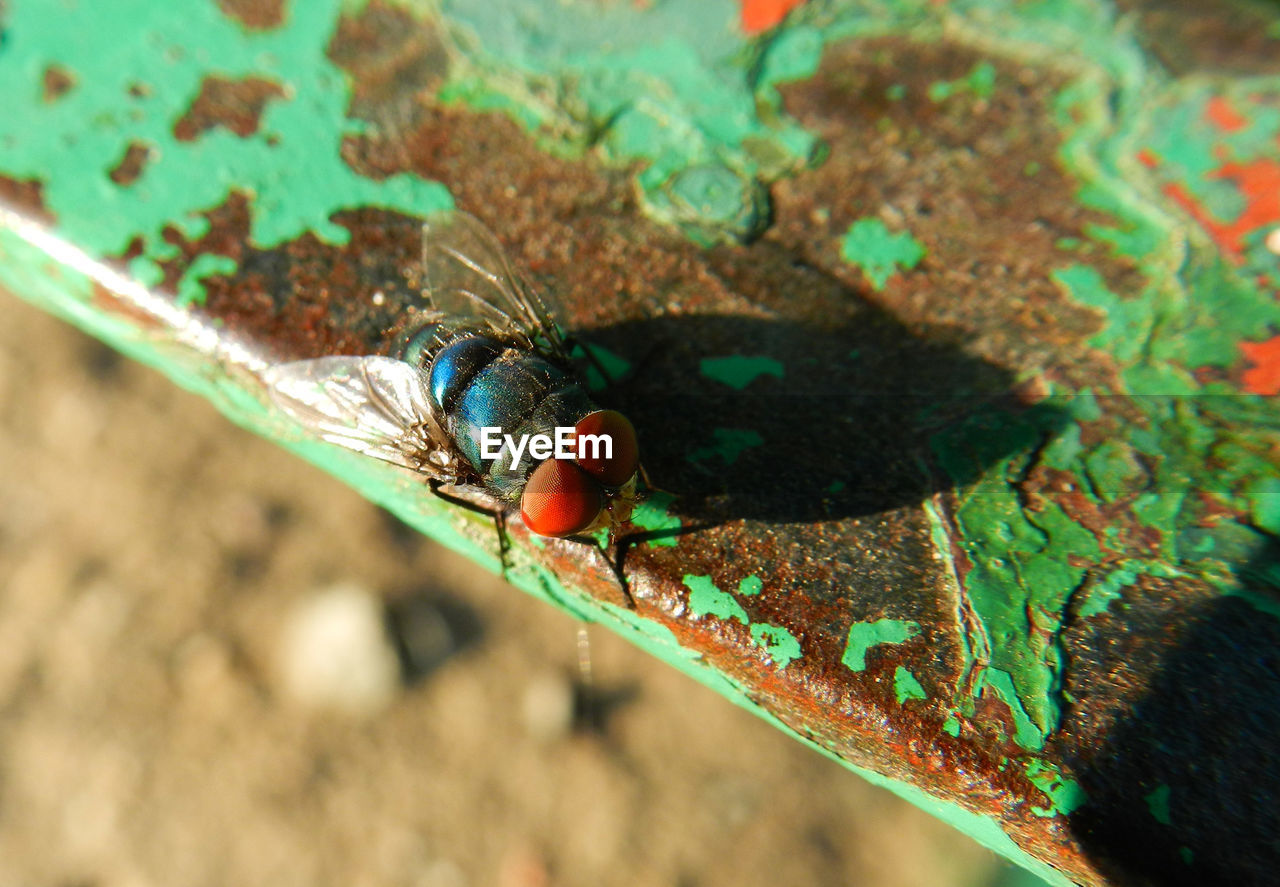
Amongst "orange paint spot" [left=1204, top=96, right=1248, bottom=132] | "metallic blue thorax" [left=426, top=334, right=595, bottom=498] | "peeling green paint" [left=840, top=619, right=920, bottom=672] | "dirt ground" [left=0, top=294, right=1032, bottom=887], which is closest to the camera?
"peeling green paint" [left=840, top=619, right=920, bottom=672]

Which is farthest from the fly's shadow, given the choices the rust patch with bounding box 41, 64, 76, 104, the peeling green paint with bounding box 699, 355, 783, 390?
the rust patch with bounding box 41, 64, 76, 104

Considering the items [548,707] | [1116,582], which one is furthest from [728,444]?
[548,707]

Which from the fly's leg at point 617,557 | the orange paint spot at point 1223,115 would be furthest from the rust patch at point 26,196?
the orange paint spot at point 1223,115

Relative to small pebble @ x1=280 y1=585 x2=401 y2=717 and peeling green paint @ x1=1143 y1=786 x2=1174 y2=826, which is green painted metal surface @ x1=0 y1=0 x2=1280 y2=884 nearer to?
peeling green paint @ x1=1143 y1=786 x2=1174 y2=826

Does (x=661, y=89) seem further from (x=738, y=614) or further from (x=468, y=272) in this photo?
(x=738, y=614)

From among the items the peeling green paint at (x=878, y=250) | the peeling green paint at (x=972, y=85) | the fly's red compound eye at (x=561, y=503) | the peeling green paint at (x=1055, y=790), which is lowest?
the peeling green paint at (x=1055, y=790)

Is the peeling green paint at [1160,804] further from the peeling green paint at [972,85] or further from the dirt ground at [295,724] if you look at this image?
the dirt ground at [295,724]
